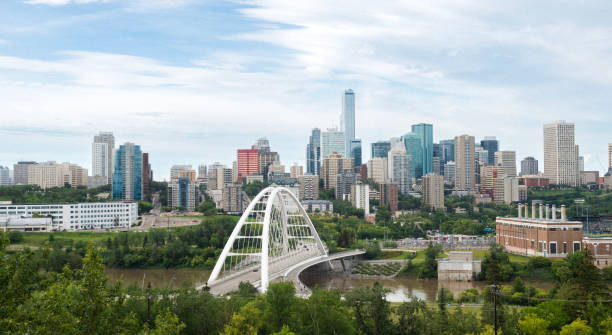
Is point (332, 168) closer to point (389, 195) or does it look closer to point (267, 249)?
point (389, 195)

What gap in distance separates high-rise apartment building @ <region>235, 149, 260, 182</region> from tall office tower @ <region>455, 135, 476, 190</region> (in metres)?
47.1

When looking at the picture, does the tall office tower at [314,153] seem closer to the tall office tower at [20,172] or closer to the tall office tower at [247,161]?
the tall office tower at [247,161]

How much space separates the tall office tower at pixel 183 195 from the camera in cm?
8219

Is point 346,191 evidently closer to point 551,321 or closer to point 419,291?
point 419,291

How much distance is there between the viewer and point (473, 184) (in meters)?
127

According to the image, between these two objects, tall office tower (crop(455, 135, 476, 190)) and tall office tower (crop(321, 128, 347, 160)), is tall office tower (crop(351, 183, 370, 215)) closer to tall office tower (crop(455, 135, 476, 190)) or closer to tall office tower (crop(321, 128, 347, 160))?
tall office tower (crop(455, 135, 476, 190))

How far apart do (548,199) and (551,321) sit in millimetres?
75933

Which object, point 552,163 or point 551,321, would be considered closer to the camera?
point 551,321

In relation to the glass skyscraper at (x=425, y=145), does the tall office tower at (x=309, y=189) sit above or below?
below

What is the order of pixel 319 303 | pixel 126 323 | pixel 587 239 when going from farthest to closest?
pixel 587 239 → pixel 319 303 → pixel 126 323

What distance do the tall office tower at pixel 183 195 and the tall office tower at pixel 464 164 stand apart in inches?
2580

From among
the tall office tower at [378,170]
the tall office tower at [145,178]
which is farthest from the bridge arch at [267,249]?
the tall office tower at [378,170]

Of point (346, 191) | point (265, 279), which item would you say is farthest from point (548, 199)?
point (265, 279)

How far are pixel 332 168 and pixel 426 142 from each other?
70.6m
